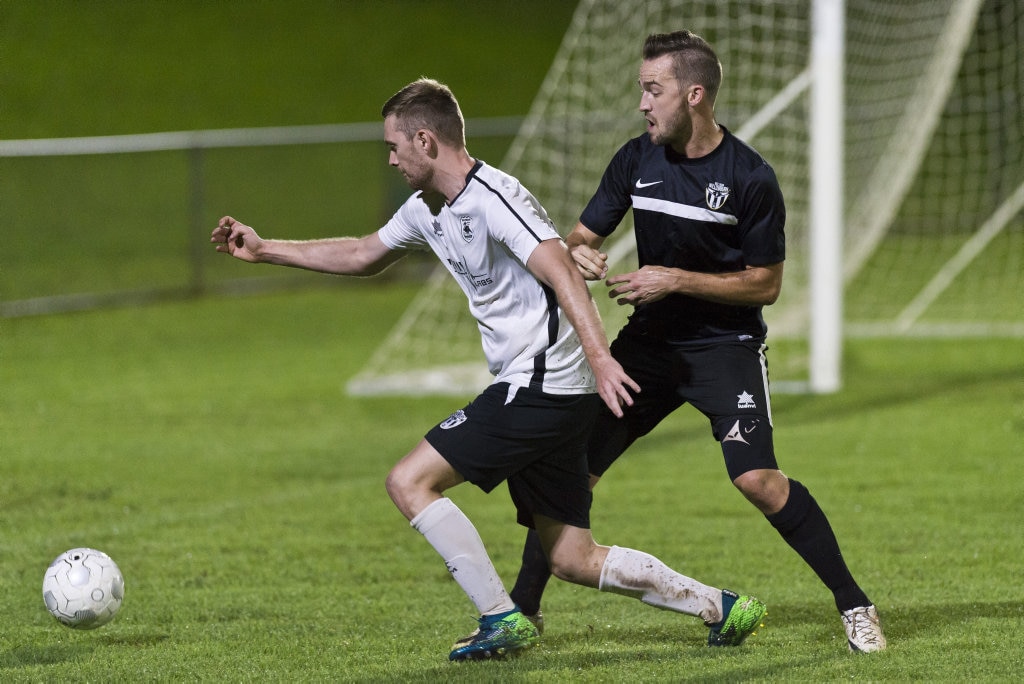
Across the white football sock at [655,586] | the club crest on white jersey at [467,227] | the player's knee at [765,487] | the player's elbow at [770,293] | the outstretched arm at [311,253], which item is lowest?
the white football sock at [655,586]

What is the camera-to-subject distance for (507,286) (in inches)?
175

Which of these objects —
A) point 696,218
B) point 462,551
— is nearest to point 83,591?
point 462,551

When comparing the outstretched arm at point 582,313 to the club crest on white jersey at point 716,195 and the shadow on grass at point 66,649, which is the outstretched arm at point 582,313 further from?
the shadow on grass at point 66,649

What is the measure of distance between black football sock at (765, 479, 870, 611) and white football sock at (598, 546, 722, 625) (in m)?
0.31

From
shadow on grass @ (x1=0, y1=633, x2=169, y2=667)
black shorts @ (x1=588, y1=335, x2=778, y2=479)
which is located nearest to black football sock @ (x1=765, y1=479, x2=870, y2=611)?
black shorts @ (x1=588, y1=335, x2=778, y2=479)

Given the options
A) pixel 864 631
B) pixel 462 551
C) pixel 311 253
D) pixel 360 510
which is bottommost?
pixel 360 510

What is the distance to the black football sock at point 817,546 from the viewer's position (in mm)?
4574

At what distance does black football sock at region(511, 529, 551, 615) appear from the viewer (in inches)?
194

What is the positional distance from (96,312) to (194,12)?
63.4 feet

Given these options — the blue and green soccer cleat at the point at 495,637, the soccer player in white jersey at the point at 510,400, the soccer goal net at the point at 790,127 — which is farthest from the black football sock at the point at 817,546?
the soccer goal net at the point at 790,127

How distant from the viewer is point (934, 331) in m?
13.8

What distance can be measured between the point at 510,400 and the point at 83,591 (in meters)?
1.58

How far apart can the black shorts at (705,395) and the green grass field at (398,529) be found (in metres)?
0.65

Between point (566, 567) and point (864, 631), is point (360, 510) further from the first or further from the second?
point (864, 631)
